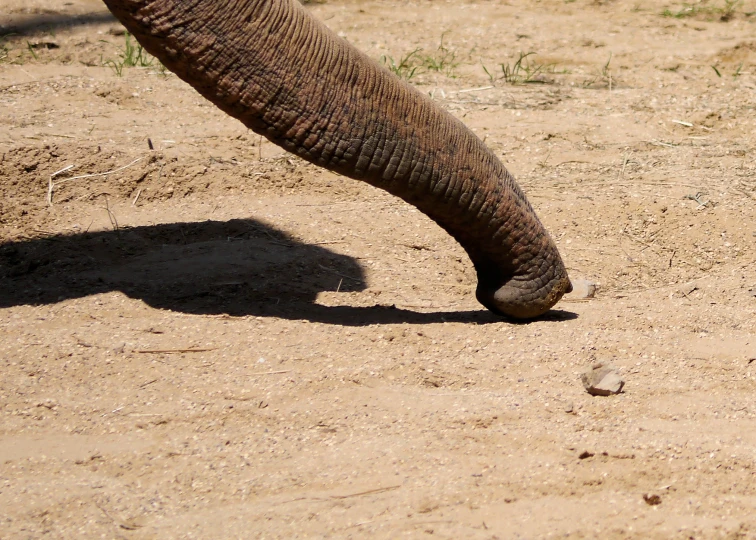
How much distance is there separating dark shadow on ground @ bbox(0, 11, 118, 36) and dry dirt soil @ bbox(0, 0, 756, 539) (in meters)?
0.07

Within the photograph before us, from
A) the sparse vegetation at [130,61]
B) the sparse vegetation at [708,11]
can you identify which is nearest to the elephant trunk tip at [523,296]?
the sparse vegetation at [130,61]

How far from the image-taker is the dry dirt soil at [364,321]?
9.32ft

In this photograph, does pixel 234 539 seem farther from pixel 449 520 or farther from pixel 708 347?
pixel 708 347

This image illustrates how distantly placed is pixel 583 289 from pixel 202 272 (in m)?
1.76

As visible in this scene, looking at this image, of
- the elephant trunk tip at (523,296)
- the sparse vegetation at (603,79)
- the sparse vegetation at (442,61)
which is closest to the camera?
the elephant trunk tip at (523,296)

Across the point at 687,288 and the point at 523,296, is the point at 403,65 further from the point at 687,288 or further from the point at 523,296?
the point at 523,296

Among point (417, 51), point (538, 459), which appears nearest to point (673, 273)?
point (538, 459)

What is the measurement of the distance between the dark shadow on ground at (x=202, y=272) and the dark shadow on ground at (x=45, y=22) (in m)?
3.63

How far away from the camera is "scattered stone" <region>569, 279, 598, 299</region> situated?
4641mm

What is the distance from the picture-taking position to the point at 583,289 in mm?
4660

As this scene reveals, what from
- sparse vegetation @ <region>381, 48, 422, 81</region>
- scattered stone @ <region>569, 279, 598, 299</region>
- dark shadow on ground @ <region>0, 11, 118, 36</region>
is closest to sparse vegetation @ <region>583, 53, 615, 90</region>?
sparse vegetation @ <region>381, 48, 422, 81</region>

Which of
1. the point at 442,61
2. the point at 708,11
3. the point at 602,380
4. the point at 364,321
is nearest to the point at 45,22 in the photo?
the point at 442,61

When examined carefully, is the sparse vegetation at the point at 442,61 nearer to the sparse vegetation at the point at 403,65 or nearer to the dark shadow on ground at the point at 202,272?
the sparse vegetation at the point at 403,65

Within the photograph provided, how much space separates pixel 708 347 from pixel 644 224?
5.47ft
